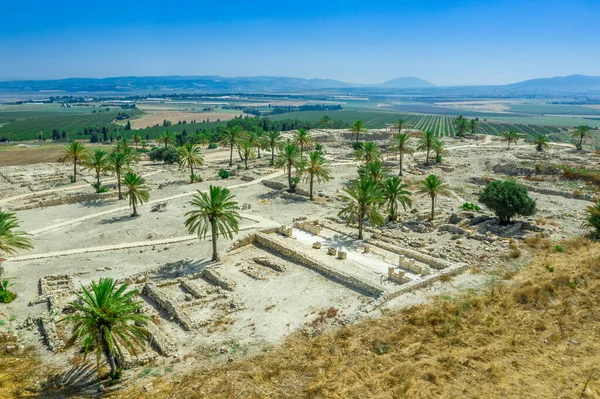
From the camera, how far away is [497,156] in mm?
86125

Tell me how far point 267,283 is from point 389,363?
12670 mm

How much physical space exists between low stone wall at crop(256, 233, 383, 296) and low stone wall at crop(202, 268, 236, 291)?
6328 mm

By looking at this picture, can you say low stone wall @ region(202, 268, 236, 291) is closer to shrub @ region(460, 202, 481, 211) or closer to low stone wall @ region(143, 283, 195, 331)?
low stone wall @ region(143, 283, 195, 331)

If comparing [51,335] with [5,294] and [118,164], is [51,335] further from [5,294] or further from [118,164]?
[118,164]

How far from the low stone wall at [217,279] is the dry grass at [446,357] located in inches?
341

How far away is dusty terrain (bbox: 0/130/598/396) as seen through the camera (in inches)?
1006

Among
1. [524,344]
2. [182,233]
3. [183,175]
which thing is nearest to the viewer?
[524,344]

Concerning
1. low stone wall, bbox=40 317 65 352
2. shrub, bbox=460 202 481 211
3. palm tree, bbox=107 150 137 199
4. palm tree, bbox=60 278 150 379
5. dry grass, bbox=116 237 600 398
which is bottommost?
low stone wall, bbox=40 317 65 352

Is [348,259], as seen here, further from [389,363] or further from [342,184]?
[342,184]

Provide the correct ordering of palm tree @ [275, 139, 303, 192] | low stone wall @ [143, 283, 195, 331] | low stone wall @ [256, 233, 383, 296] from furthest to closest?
palm tree @ [275, 139, 303, 192]
low stone wall @ [256, 233, 383, 296]
low stone wall @ [143, 283, 195, 331]

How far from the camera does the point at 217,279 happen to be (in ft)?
105

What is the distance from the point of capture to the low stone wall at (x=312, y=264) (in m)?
30.0

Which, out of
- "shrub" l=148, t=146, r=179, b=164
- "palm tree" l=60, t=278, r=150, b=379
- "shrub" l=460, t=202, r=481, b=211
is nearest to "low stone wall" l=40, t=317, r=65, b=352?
"palm tree" l=60, t=278, r=150, b=379

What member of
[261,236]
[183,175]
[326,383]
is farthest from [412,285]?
[183,175]
